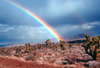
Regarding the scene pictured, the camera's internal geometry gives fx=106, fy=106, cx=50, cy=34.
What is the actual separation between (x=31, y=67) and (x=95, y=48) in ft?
43.0

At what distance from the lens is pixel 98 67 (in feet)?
47.4

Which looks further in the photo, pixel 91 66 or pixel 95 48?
pixel 95 48

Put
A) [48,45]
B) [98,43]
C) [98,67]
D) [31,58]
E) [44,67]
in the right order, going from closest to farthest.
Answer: [98,67] < [44,67] < [98,43] < [31,58] < [48,45]

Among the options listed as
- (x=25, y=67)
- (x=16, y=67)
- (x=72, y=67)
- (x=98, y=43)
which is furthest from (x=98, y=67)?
(x=16, y=67)

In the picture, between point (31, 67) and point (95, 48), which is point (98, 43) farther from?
point (31, 67)

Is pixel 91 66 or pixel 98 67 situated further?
pixel 91 66

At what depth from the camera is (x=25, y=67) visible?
1570cm

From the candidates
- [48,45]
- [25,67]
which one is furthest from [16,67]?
[48,45]

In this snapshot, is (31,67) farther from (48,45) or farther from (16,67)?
(48,45)

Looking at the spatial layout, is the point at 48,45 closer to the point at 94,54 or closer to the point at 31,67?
the point at 94,54

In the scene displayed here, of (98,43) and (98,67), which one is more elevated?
(98,43)

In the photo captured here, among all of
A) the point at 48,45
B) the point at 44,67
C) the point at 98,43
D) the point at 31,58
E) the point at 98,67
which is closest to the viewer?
the point at 98,67

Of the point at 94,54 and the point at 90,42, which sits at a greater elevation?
the point at 90,42

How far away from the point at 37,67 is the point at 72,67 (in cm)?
506
